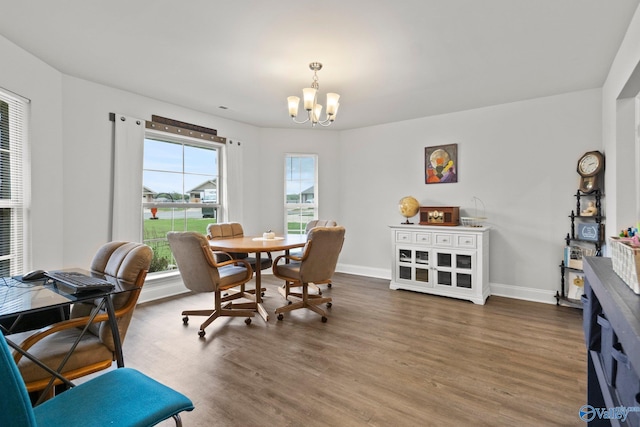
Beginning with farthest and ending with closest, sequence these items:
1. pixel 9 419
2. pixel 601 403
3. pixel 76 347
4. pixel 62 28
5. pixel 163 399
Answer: pixel 62 28 → pixel 76 347 → pixel 601 403 → pixel 163 399 → pixel 9 419

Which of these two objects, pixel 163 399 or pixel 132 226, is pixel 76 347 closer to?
pixel 163 399

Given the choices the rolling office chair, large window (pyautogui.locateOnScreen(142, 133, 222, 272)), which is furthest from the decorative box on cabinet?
large window (pyautogui.locateOnScreen(142, 133, 222, 272))

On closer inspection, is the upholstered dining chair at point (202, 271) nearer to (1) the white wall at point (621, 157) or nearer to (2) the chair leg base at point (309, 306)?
(2) the chair leg base at point (309, 306)

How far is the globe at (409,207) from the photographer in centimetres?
441

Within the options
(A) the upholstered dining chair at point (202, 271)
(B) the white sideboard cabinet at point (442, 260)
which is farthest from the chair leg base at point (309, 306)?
(B) the white sideboard cabinet at point (442, 260)

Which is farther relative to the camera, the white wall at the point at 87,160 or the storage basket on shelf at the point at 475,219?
the storage basket on shelf at the point at 475,219

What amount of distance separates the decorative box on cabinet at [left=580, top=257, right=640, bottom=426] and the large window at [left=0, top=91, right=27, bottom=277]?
3.86 m

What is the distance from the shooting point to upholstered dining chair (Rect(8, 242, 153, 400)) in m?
Result: 1.36

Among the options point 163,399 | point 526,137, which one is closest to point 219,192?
point 163,399

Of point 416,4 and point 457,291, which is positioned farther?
point 457,291

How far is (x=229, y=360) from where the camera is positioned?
232cm

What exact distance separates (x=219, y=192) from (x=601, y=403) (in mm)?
4529

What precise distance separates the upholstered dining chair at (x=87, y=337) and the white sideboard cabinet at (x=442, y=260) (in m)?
3.33

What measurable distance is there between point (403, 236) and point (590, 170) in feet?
7.06
